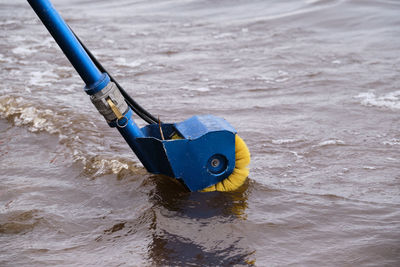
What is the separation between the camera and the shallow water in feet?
8.28

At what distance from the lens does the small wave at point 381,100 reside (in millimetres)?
4875

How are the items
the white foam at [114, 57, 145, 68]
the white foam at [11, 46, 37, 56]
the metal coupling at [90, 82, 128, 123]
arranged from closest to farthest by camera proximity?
the metal coupling at [90, 82, 128, 123]
the white foam at [114, 57, 145, 68]
the white foam at [11, 46, 37, 56]

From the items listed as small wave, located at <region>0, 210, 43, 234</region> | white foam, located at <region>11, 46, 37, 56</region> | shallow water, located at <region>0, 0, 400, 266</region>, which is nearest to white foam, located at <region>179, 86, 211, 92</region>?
shallow water, located at <region>0, 0, 400, 266</region>

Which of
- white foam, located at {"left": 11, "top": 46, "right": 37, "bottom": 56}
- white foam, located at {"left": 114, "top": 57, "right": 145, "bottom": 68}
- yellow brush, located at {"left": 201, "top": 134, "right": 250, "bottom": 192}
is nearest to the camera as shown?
yellow brush, located at {"left": 201, "top": 134, "right": 250, "bottom": 192}

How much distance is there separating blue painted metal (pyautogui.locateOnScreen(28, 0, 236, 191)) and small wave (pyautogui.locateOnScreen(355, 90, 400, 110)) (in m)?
2.64

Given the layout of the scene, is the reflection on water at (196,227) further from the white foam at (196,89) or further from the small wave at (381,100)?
the white foam at (196,89)

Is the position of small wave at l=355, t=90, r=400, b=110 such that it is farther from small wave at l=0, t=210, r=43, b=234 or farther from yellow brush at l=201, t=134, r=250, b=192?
small wave at l=0, t=210, r=43, b=234

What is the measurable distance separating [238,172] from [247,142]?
1198mm

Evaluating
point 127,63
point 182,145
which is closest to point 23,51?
point 127,63

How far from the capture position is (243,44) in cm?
816

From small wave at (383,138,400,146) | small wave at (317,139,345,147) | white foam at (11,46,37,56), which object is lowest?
small wave at (383,138,400,146)

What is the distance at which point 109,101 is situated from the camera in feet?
8.75

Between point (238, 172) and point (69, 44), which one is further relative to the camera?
point (238, 172)

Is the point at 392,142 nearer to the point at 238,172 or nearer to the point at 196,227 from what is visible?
the point at 238,172
